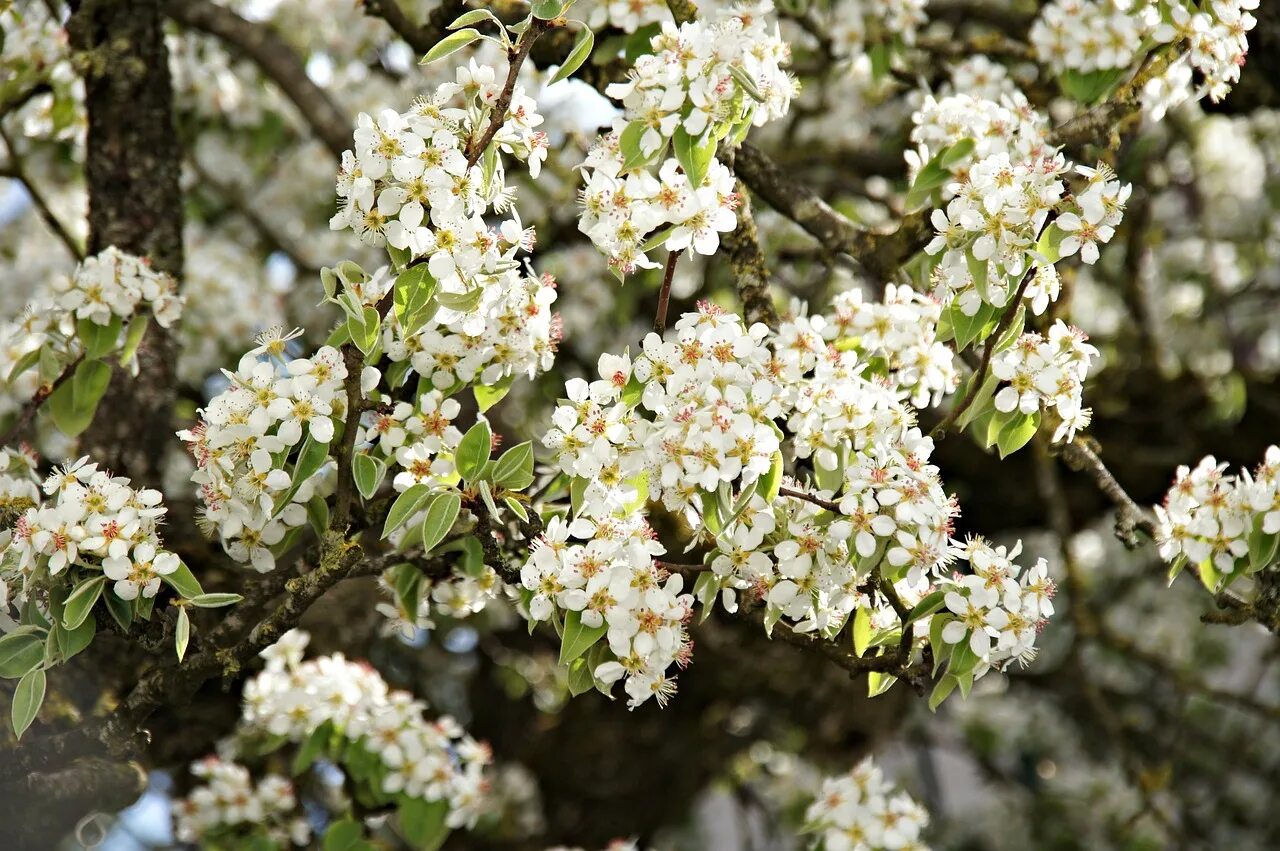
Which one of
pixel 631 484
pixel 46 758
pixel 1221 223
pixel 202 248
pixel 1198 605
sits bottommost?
pixel 1198 605

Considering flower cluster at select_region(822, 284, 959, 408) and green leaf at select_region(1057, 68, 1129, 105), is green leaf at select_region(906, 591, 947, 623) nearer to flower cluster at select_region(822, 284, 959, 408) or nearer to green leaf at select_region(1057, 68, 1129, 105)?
flower cluster at select_region(822, 284, 959, 408)

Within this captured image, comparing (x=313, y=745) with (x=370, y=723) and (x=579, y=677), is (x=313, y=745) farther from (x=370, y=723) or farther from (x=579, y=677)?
(x=579, y=677)

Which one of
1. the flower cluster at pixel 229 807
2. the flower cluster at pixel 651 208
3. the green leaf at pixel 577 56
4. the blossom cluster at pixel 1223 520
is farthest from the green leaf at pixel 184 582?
the blossom cluster at pixel 1223 520

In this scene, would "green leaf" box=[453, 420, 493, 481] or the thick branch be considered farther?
the thick branch

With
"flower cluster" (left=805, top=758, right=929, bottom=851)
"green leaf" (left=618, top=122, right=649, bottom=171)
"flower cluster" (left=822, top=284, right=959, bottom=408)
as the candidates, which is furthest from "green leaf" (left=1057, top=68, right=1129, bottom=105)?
"flower cluster" (left=805, top=758, right=929, bottom=851)

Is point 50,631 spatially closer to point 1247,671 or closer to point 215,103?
point 215,103

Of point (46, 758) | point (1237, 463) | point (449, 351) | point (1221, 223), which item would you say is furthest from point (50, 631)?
point (1221, 223)

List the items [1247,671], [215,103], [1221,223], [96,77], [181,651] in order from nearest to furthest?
[181,651] < [96,77] < [215,103] < [1221,223] < [1247,671]
